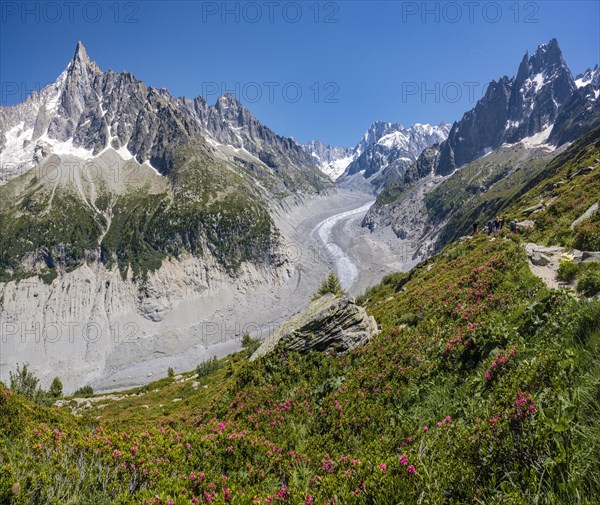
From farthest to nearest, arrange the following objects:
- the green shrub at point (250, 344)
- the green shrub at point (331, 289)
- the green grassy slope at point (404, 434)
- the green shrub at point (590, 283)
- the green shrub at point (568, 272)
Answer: the green shrub at point (250, 344) → the green shrub at point (331, 289) → the green shrub at point (568, 272) → the green shrub at point (590, 283) → the green grassy slope at point (404, 434)

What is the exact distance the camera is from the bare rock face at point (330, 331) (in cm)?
1631

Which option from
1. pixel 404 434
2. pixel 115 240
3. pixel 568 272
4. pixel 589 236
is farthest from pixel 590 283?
pixel 115 240

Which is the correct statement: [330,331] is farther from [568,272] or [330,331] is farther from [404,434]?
[568,272]

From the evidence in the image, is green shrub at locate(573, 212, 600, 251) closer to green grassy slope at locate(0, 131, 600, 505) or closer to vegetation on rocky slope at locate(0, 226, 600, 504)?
vegetation on rocky slope at locate(0, 226, 600, 504)

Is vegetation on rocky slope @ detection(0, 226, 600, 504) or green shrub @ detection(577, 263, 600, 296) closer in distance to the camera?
vegetation on rocky slope @ detection(0, 226, 600, 504)

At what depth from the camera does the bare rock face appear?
53.5 ft

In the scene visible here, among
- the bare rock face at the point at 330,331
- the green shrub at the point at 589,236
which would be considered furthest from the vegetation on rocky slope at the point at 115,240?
the green shrub at the point at 589,236

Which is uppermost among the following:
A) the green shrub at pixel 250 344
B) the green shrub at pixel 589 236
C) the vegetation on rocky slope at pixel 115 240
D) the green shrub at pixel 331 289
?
the vegetation on rocky slope at pixel 115 240

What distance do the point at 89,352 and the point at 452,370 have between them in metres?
150

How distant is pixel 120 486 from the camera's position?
600 centimetres

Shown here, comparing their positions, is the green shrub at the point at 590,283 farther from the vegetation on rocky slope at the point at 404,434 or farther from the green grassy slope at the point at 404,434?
the green grassy slope at the point at 404,434

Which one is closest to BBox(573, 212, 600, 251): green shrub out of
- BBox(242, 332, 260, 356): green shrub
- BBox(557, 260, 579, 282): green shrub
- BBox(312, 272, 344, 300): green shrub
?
BBox(557, 260, 579, 282): green shrub

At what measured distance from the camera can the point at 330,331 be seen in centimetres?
1667

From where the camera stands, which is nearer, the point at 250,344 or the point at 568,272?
the point at 568,272
